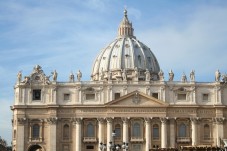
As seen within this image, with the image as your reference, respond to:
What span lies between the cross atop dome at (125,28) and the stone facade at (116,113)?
129 feet

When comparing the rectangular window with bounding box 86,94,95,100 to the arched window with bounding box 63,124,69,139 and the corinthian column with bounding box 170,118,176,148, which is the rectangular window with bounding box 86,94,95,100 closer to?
the arched window with bounding box 63,124,69,139

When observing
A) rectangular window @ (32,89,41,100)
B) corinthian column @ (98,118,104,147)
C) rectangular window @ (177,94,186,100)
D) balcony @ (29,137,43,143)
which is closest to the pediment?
rectangular window @ (177,94,186,100)

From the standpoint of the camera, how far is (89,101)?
9881 centimetres

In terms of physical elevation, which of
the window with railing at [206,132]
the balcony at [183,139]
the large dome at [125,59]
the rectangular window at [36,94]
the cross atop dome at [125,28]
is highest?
the cross atop dome at [125,28]

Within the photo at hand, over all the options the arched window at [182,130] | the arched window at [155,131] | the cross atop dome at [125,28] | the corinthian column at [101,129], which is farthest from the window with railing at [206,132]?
the cross atop dome at [125,28]

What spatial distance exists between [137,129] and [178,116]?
795 cm

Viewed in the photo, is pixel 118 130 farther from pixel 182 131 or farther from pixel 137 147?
pixel 182 131

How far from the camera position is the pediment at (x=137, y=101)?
9725 centimetres

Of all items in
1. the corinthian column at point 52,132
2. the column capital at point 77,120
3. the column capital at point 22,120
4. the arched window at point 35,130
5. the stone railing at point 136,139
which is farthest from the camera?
the arched window at point 35,130

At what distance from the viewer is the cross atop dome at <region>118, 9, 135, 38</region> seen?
137250 mm

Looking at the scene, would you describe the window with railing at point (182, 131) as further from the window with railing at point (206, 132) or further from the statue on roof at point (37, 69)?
the statue on roof at point (37, 69)

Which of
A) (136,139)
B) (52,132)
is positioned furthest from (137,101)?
(52,132)

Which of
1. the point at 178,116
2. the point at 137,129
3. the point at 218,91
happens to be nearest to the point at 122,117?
the point at 137,129

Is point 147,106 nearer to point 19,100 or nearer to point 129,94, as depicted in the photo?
point 129,94
